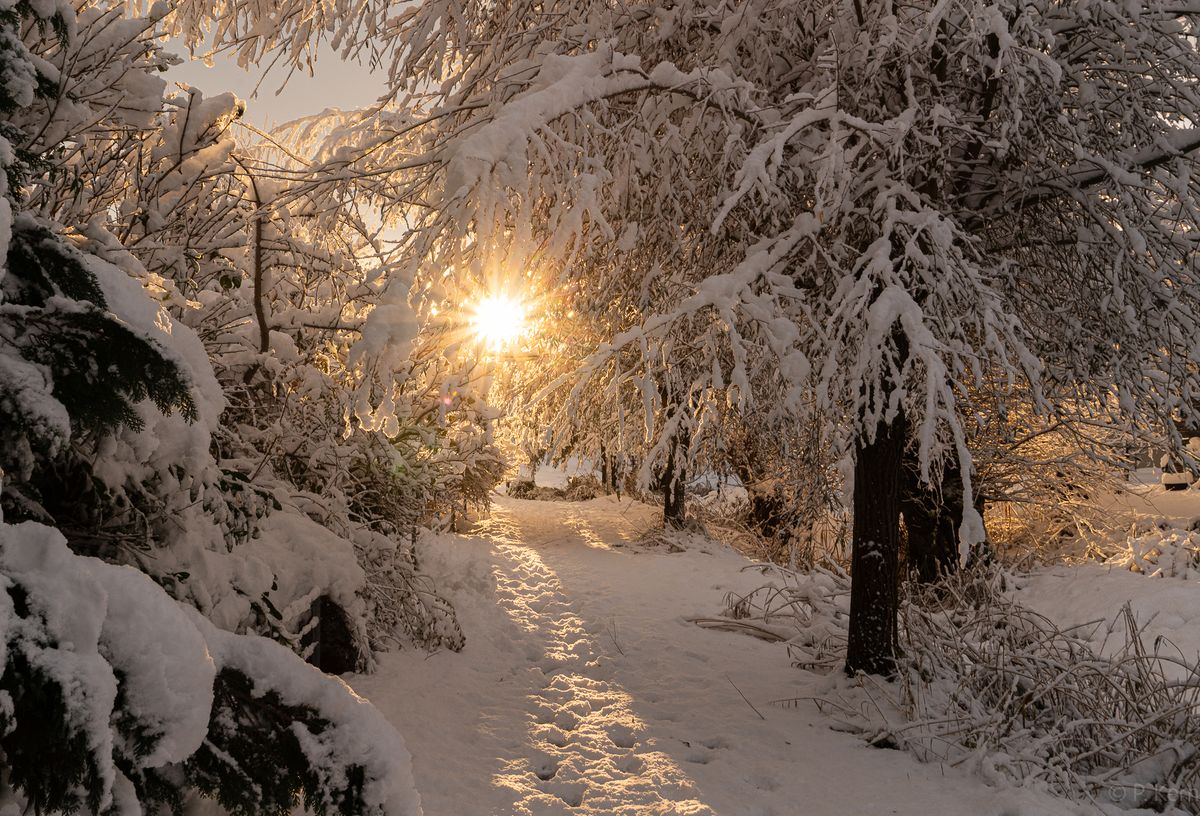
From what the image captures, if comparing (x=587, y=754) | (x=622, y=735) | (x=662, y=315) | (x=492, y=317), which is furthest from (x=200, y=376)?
(x=622, y=735)

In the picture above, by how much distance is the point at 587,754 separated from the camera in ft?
13.8

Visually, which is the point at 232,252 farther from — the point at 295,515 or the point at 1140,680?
the point at 1140,680

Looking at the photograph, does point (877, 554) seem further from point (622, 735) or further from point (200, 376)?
point (200, 376)

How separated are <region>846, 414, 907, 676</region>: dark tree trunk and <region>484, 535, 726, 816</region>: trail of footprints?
1304mm

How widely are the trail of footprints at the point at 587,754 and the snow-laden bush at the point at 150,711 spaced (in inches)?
97.5

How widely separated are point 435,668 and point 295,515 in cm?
170

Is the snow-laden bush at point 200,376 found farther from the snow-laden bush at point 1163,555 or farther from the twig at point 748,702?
the snow-laden bush at point 1163,555

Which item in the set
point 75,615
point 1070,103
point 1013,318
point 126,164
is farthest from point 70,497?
point 1070,103

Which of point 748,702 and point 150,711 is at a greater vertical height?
point 150,711

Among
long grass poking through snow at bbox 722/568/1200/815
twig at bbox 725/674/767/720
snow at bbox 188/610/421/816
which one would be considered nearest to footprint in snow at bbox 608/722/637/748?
twig at bbox 725/674/767/720

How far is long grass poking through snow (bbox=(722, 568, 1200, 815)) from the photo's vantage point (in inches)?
145

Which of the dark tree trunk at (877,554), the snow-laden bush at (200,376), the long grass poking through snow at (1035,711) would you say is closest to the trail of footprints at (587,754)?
the snow-laden bush at (200,376)

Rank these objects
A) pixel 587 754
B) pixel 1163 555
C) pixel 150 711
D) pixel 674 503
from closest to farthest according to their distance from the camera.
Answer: pixel 150 711
pixel 587 754
pixel 1163 555
pixel 674 503

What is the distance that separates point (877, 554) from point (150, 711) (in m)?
4.56
